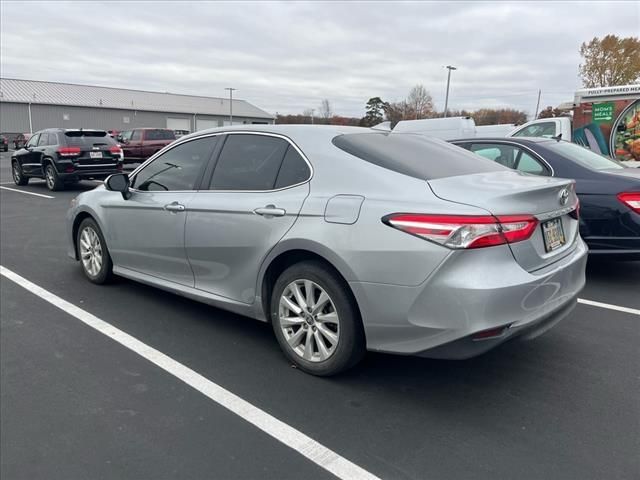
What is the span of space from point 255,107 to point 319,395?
71621 mm

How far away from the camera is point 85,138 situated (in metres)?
13.8

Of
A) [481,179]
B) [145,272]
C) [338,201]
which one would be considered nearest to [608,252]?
[481,179]

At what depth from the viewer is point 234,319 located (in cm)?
440

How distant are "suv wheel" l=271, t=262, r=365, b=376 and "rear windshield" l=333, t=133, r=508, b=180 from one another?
2.62ft

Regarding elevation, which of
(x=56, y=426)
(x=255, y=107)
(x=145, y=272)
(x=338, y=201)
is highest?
(x=255, y=107)

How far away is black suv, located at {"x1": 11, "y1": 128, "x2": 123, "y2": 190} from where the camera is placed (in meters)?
13.6

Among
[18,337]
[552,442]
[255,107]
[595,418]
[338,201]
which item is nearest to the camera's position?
[552,442]

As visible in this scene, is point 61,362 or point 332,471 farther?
point 61,362

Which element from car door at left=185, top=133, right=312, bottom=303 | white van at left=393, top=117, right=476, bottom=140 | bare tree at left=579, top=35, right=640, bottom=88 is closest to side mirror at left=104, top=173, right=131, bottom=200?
car door at left=185, top=133, right=312, bottom=303

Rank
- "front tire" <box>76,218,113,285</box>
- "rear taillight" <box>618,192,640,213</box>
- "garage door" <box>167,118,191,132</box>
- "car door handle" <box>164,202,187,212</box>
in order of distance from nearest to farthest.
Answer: "car door handle" <box>164,202,187,212</box> → "rear taillight" <box>618,192,640,213</box> → "front tire" <box>76,218,113,285</box> → "garage door" <box>167,118,191,132</box>

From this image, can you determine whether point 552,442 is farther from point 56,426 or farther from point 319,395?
point 56,426

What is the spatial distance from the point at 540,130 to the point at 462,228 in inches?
413

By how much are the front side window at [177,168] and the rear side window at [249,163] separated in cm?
22

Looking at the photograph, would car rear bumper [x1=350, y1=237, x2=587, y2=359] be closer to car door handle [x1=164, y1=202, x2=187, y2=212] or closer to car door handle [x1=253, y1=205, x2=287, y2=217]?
car door handle [x1=253, y1=205, x2=287, y2=217]
